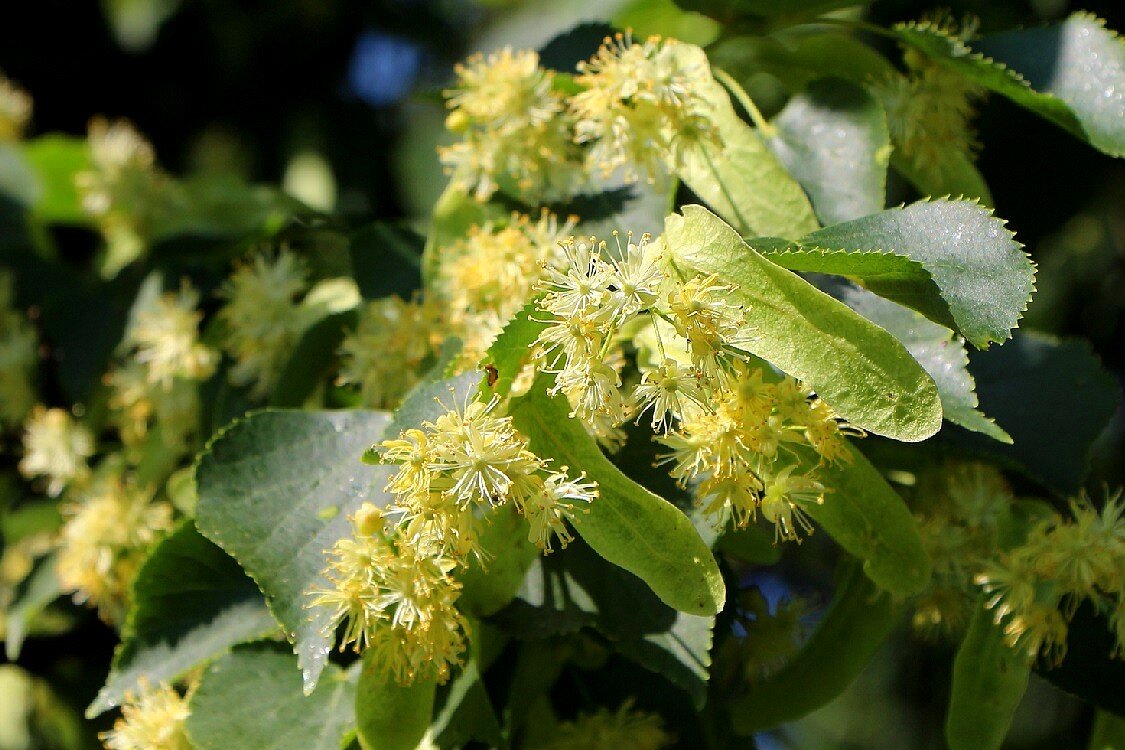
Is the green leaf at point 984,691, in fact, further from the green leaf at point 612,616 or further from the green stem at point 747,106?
the green stem at point 747,106

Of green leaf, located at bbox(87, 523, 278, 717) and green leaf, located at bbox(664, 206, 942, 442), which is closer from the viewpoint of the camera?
green leaf, located at bbox(664, 206, 942, 442)

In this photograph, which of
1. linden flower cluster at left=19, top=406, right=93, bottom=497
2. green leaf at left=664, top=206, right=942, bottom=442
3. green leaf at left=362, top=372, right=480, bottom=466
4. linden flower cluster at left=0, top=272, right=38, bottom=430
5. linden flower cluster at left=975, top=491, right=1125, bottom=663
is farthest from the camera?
linden flower cluster at left=0, top=272, right=38, bottom=430

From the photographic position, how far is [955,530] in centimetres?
125

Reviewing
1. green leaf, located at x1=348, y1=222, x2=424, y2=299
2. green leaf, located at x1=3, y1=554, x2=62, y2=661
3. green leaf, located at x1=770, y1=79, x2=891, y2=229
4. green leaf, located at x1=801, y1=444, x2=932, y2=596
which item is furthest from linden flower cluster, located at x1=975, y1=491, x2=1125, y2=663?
green leaf, located at x1=3, y1=554, x2=62, y2=661

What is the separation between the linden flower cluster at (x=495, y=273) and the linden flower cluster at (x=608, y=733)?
50 cm

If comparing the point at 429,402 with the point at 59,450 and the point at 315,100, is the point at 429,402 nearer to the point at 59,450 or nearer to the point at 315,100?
the point at 59,450

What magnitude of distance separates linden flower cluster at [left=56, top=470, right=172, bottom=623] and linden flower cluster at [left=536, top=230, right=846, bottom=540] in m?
0.86

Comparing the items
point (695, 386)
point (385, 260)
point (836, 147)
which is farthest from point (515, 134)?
point (695, 386)

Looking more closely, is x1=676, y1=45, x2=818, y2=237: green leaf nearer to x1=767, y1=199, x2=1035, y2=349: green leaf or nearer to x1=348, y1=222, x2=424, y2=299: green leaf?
x1=767, y1=199, x2=1035, y2=349: green leaf

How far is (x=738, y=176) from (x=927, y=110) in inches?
13.4

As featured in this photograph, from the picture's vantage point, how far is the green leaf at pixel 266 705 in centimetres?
113

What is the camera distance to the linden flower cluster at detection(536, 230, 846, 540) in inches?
37.5

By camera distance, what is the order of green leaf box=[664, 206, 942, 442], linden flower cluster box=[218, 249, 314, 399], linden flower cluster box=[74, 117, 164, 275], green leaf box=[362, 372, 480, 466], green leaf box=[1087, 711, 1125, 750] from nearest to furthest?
1. green leaf box=[664, 206, 942, 442]
2. green leaf box=[362, 372, 480, 466]
3. green leaf box=[1087, 711, 1125, 750]
4. linden flower cluster box=[218, 249, 314, 399]
5. linden flower cluster box=[74, 117, 164, 275]

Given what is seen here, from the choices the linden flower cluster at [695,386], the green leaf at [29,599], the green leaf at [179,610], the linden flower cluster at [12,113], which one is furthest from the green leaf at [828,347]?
the linden flower cluster at [12,113]
